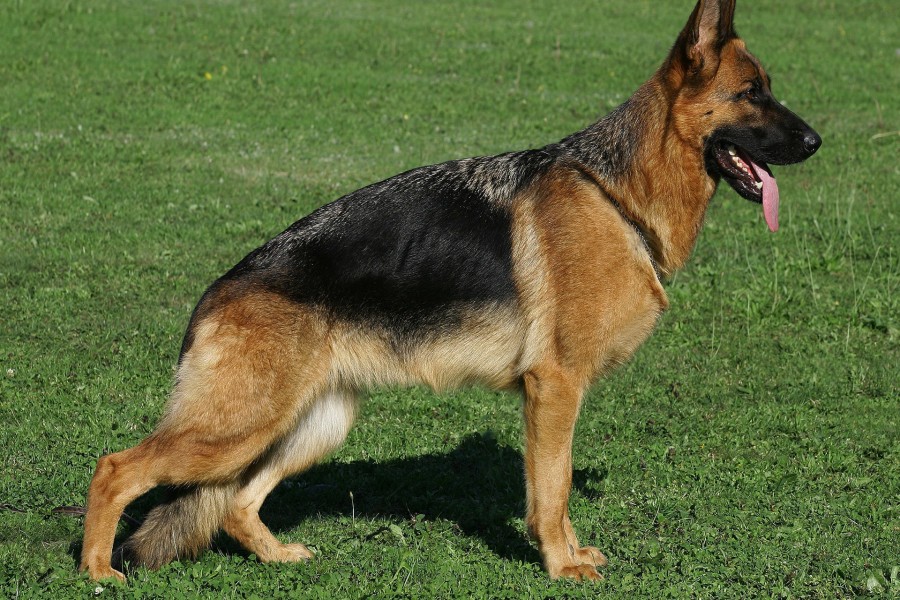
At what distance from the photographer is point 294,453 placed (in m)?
5.22

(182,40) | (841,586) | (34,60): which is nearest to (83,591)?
(841,586)

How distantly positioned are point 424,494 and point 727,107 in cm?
261

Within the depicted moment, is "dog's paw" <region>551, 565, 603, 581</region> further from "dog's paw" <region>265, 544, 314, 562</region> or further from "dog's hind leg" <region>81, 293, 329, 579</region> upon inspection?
"dog's hind leg" <region>81, 293, 329, 579</region>

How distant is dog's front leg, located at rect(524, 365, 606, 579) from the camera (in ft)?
15.5

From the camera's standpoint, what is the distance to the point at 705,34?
15.8ft

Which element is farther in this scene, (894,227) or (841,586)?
(894,227)

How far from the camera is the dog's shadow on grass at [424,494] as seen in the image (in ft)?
17.9

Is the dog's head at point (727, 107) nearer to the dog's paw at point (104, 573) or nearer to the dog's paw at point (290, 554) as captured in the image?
the dog's paw at point (290, 554)

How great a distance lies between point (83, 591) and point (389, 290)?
70.8 inches

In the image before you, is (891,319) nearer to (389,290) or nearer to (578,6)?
(389,290)

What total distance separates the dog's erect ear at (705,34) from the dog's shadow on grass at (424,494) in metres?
2.40

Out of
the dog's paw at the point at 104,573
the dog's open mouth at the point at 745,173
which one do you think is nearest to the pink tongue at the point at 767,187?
the dog's open mouth at the point at 745,173

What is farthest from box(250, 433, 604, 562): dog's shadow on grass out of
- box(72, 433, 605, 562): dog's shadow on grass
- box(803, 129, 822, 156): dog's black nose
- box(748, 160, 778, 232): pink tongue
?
box(803, 129, 822, 156): dog's black nose

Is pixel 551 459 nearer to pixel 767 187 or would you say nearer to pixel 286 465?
pixel 286 465
